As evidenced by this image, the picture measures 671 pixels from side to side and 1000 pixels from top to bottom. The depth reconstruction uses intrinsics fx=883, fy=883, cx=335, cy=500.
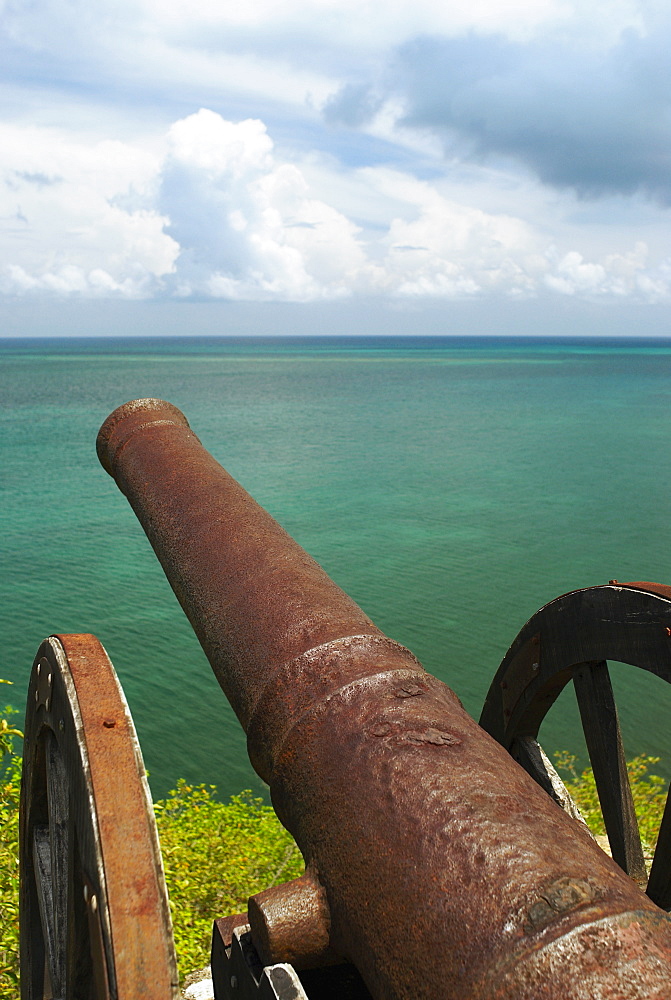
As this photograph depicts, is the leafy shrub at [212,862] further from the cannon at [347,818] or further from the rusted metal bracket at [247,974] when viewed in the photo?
the rusted metal bracket at [247,974]

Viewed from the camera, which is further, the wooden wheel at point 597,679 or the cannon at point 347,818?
the wooden wheel at point 597,679

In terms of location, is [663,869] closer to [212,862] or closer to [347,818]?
[347,818]

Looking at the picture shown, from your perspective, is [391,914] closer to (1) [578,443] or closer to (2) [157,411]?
(2) [157,411]

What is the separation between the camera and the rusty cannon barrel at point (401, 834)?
150 cm

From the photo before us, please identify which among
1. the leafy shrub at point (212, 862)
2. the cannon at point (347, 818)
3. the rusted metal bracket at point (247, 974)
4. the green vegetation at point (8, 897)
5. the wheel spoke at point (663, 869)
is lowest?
the leafy shrub at point (212, 862)

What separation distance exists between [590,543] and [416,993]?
1859 cm

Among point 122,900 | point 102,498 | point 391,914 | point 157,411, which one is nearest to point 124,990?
point 122,900

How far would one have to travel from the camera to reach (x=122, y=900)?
2045 millimetres

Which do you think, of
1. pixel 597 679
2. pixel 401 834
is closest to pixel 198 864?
pixel 597 679

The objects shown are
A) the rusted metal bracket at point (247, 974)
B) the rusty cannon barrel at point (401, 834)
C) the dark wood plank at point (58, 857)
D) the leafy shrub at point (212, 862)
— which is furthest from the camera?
the leafy shrub at point (212, 862)

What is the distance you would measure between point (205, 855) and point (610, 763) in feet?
13.8

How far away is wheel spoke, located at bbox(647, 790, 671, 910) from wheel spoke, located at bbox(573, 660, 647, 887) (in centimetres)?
14

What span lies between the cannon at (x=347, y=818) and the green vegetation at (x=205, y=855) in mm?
1512

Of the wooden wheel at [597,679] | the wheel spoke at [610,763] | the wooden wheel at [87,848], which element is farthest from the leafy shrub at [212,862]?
the wheel spoke at [610,763]
